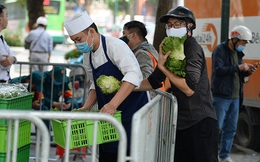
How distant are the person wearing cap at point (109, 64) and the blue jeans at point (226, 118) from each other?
396cm

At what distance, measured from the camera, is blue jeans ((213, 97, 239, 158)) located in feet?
32.4

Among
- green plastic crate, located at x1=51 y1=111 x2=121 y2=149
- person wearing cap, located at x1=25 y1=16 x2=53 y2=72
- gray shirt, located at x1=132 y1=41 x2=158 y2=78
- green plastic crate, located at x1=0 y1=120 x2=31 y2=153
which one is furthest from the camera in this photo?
person wearing cap, located at x1=25 y1=16 x2=53 y2=72

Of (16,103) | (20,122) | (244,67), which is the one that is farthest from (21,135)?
(244,67)

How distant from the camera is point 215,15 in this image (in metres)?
12.3

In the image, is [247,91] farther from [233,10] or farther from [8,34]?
[8,34]

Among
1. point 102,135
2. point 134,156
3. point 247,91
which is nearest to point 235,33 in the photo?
point 247,91

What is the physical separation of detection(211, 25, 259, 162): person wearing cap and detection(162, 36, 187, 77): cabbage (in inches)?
164

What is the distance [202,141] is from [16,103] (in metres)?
1.56

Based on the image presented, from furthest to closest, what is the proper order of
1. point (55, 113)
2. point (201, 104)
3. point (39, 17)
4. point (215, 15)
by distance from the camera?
point (39, 17), point (215, 15), point (201, 104), point (55, 113)

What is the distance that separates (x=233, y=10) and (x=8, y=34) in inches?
1461

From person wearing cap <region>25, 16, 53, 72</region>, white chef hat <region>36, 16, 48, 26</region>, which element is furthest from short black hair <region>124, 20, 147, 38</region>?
person wearing cap <region>25, 16, 53, 72</region>

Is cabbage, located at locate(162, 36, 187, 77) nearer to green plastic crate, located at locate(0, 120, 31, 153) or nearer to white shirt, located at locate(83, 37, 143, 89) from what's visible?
white shirt, located at locate(83, 37, 143, 89)

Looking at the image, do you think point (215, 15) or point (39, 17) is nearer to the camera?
point (215, 15)

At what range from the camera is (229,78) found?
993 centimetres
